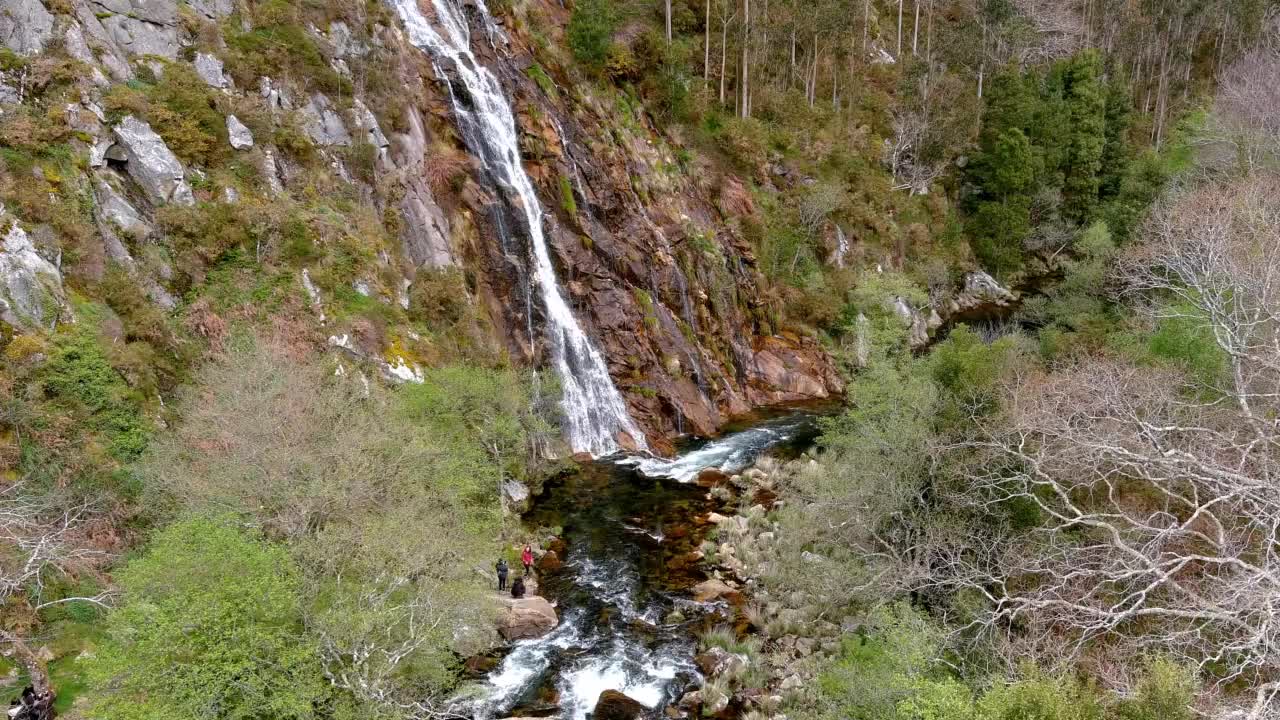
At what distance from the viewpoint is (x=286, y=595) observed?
12.1 meters

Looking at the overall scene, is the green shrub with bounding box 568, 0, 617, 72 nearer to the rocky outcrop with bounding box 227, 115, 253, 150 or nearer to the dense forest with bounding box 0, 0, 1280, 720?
the dense forest with bounding box 0, 0, 1280, 720

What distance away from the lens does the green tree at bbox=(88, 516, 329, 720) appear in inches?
438

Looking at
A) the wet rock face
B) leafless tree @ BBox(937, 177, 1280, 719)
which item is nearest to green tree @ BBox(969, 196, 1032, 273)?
the wet rock face

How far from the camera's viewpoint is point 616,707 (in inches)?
628

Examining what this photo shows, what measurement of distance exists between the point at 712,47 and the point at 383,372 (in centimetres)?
4275

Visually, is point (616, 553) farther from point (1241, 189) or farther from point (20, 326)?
point (1241, 189)

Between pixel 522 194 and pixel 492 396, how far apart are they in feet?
47.2

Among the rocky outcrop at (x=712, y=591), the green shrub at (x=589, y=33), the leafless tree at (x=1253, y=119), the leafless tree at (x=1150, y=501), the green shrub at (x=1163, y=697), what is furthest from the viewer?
the green shrub at (x=589, y=33)

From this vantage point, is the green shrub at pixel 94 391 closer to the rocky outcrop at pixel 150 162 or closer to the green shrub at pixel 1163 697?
the rocky outcrop at pixel 150 162

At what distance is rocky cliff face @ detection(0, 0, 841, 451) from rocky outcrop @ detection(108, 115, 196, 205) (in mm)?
59

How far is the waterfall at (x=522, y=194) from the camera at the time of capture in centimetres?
3188

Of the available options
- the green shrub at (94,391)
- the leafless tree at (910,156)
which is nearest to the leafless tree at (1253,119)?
the leafless tree at (910,156)

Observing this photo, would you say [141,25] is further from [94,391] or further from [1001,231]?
[1001,231]

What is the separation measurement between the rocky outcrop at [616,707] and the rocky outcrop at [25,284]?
1699cm
